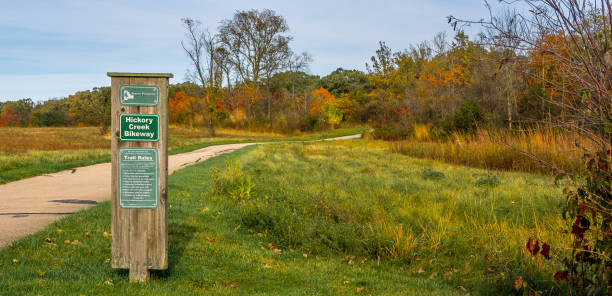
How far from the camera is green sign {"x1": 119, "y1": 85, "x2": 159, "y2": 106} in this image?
436 centimetres

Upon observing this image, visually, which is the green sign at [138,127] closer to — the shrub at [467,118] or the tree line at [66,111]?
the shrub at [467,118]

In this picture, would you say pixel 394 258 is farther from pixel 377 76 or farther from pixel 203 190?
pixel 377 76

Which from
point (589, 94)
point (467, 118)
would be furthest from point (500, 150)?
point (589, 94)

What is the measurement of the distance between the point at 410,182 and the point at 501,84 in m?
10.3

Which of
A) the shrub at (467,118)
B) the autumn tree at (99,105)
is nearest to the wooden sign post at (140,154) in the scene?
the shrub at (467,118)

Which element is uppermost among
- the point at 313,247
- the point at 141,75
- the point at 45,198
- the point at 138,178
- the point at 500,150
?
the point at 141,75

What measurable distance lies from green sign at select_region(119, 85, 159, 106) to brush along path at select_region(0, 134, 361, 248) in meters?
2.82

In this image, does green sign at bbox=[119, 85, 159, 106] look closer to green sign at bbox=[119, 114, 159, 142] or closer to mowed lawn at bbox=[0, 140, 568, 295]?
green sign at bbox=[119, 114, 159, 142]

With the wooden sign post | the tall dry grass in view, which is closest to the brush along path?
the wooden sign post

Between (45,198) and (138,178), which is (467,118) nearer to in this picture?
(45,198)

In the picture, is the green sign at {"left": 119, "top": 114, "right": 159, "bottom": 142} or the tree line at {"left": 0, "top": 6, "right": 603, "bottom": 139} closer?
the green sign at {"left": 119, "top": 114, "right": 159, "bottom": 142}

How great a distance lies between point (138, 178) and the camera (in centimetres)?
441

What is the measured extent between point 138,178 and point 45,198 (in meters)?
5.66

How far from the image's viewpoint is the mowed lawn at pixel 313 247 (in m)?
4.73
